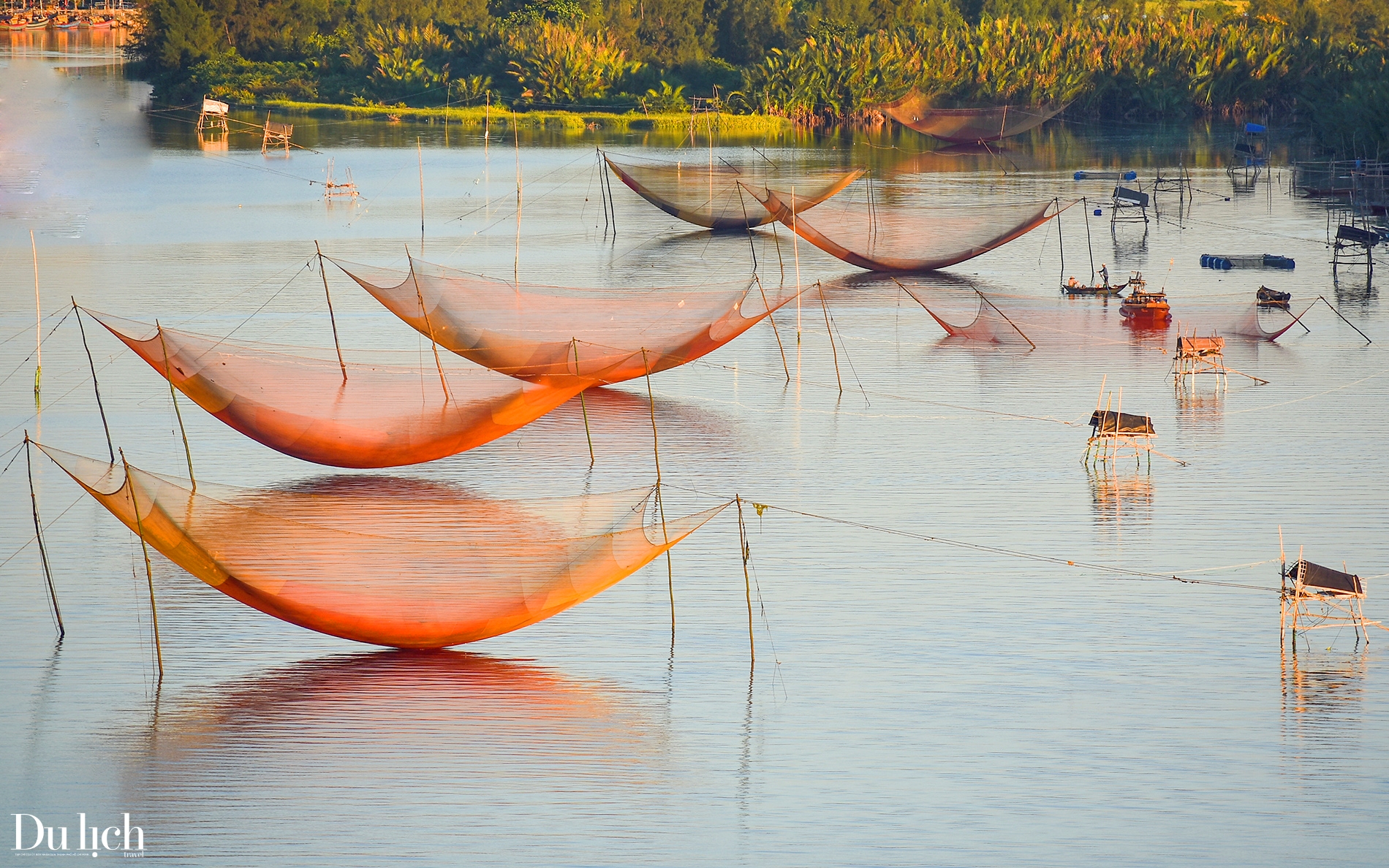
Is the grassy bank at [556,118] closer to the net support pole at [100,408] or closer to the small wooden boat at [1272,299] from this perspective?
the small wooden boat at [1272,299]

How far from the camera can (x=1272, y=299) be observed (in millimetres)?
A: 17531

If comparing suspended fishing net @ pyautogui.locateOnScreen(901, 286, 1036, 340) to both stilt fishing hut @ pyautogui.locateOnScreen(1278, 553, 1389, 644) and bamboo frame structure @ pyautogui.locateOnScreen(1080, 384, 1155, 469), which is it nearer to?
bamboo frame structure @ pyautogui.locateOnScreen(1080, 384, 1155, 469)

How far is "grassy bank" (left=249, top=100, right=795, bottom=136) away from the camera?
4472 cm

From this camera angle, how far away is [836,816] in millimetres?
6996

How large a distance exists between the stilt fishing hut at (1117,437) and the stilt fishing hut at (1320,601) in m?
2.75

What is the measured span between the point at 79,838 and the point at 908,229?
1949cm

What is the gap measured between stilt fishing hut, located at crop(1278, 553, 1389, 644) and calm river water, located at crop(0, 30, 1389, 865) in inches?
7.0

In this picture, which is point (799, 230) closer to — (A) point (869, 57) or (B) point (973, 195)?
(B) point (973, 195)

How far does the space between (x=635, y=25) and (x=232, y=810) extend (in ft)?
154

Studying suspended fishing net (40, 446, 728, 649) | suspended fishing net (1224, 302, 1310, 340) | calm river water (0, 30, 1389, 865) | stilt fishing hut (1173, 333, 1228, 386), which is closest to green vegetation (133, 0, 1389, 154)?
suspended fishing net (1224, 302, 1310, 340)

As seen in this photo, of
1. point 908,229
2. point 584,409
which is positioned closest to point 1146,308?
point 908,229

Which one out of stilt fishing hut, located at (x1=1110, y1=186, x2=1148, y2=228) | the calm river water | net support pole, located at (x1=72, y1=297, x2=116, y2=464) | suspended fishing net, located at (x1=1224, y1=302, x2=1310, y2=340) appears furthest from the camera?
stilt fishing hut, located at (x1=1110, y1=186, x2=1148, y2=228)

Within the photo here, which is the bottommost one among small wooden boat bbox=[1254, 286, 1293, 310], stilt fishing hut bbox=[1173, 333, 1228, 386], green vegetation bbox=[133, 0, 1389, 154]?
stilt fishing hut bbox=[1173, 333, 1228, 386]

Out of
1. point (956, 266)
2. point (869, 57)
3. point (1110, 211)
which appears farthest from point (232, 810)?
point (869, 57)
